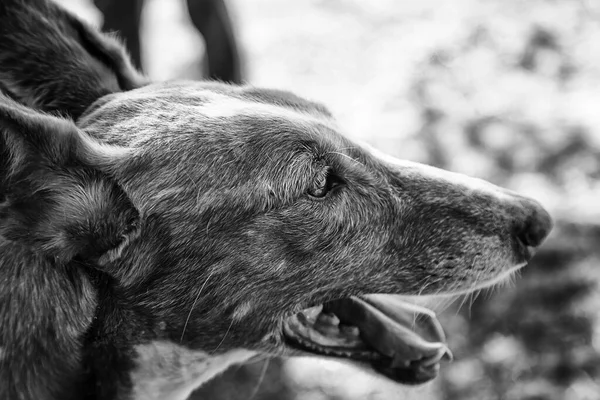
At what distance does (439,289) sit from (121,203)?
1110 millimetres

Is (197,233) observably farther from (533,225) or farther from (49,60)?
(533,225)

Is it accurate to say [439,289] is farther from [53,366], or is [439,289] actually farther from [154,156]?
[53,366]

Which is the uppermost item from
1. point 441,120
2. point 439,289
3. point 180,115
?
point 180,115

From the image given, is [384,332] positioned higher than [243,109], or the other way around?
[243,109]

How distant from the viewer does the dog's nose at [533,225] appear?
9.13 feet

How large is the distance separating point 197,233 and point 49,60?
3.06 feet

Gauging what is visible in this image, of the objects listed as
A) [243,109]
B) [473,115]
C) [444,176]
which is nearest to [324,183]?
[243,109]

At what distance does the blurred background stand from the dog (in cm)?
67

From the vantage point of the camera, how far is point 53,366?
2.32 metres

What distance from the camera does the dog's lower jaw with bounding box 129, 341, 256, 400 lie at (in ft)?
8.35

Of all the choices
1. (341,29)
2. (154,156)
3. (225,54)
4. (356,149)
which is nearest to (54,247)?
(154,156)

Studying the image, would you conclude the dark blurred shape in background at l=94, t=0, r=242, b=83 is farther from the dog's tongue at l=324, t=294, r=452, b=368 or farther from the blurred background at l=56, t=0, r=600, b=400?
the dog's tongue at l=324, t=294, r=452, b=368

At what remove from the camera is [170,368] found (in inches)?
103

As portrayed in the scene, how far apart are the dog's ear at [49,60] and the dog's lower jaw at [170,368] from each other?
0.93 m
